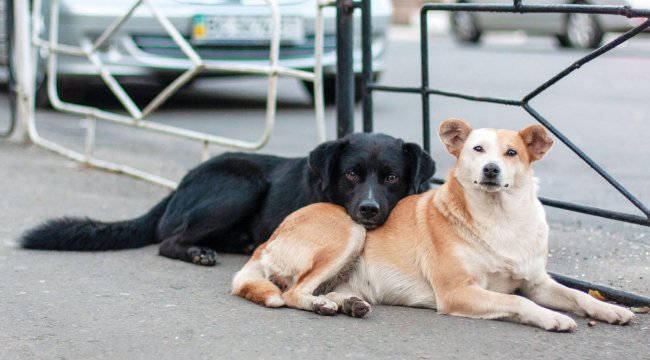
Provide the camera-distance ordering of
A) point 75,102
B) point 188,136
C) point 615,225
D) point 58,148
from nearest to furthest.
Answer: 1. point 615,225
2. point 188,136
3. point 58,148
4. point 75,102

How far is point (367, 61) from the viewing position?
543 centimetres

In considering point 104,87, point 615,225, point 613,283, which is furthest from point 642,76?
point 613,283

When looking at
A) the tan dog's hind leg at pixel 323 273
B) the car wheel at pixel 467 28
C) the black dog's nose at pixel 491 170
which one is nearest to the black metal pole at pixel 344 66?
the tan dog's hind leg at pixel 323 273

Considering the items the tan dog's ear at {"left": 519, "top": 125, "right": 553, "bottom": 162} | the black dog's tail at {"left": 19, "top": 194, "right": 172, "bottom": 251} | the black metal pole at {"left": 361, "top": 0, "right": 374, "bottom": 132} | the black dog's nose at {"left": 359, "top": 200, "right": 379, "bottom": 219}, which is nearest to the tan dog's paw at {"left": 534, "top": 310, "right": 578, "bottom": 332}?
the tan dog's ear at {"left": 519, "top": 125, "right": 553, "bottom": 162}

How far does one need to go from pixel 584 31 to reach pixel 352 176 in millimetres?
12312

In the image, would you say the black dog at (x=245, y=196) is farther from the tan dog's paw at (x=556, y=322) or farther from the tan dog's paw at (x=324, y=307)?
the tan dog's paw at (x=556, y=322)

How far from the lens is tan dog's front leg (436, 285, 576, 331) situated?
3666 millimetres

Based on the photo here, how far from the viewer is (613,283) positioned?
441 centimetres

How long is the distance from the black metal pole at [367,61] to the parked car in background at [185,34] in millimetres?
3557

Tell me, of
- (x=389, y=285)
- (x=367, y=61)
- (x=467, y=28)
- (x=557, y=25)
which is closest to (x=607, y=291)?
(x=389, y=285)

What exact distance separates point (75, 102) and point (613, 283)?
6847 mm

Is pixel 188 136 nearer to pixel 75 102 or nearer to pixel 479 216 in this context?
pixel 479 216

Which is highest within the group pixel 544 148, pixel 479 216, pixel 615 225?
pixel 544 148

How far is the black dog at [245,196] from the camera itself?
4.55 metres
